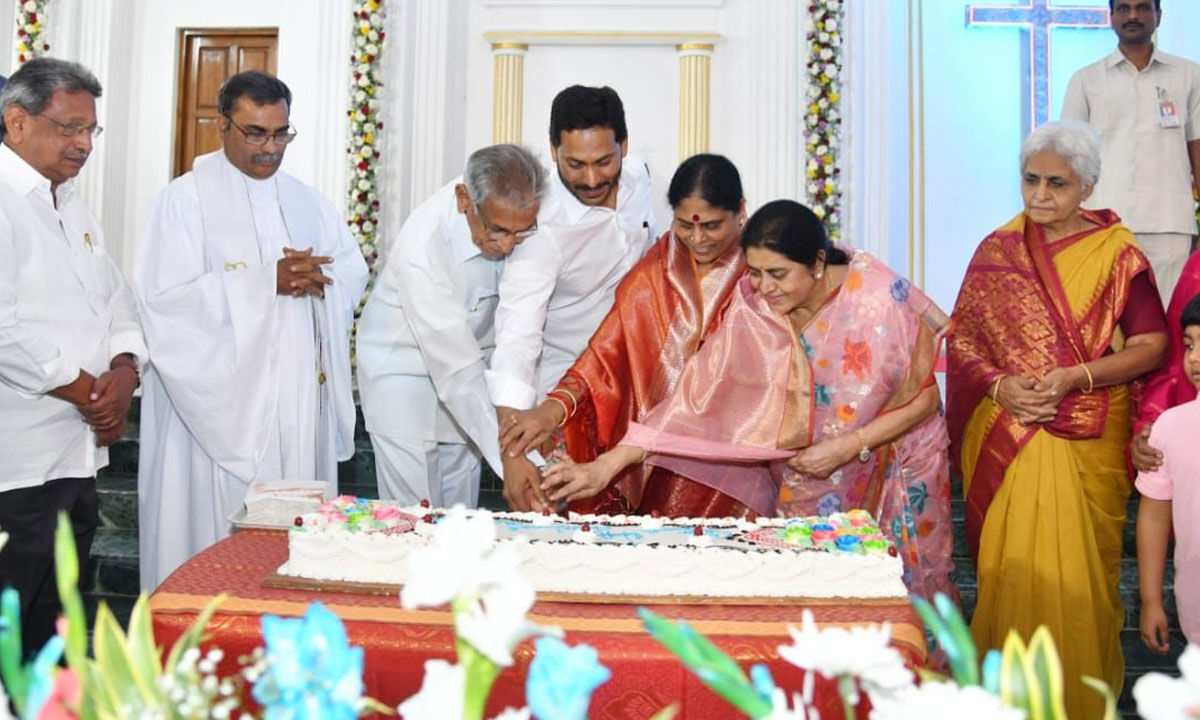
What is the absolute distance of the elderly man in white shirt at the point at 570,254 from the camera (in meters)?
3.58

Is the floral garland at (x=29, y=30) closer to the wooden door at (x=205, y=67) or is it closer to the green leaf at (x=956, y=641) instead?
the wooden door at (x=205, y=67)

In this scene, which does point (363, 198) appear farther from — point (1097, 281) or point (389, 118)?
point (1097, 281)

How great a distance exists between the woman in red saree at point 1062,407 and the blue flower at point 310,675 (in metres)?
2.96

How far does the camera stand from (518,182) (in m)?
3.50

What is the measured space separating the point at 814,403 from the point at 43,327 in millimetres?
2219

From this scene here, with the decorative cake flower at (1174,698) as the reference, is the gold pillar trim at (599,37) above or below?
above

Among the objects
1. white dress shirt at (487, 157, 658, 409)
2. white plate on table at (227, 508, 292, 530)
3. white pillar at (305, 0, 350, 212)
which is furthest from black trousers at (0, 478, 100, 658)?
white pillar at (305, 0, 350, 212)

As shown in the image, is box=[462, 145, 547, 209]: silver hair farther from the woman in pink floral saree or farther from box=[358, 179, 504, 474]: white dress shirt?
the woman in pink floral saree

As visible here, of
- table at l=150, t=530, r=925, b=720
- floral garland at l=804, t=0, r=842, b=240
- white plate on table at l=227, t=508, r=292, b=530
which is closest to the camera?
table at l=150, t=530, r=925, b=720

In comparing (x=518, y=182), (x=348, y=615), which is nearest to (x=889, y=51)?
(x=518, y=182)

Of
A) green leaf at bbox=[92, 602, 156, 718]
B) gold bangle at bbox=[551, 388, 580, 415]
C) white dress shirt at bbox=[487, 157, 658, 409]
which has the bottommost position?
green leaf at bbox=[92, 602, 156, 718]

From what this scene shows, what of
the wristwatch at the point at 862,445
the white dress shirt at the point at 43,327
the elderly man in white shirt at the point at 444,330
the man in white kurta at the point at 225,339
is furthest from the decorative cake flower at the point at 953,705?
the man in white kurta at the point at 225,339

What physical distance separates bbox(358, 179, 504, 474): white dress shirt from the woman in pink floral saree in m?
0.69

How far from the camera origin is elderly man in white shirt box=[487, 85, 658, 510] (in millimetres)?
3578
